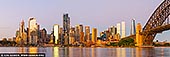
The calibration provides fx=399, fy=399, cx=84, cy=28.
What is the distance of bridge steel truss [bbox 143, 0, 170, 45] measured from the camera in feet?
333

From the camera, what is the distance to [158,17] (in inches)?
4414

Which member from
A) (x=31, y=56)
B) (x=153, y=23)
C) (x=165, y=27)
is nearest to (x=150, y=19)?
(x=153, y=23)

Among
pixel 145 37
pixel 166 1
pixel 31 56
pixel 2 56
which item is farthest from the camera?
pixel 145 37

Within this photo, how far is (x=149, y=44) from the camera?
12738 centimetres

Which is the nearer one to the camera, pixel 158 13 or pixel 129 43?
pixel 158 13

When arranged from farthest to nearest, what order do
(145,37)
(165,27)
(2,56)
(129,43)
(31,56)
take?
1. (129,43)
2. (145,37)
3. (165,27)
4. (31,56)
5. (2,56)

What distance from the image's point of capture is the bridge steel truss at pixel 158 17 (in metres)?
102

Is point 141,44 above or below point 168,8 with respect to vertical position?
below

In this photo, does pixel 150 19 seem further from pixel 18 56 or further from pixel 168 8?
pixel 18 56

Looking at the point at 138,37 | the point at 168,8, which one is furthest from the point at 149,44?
the point at 168,8

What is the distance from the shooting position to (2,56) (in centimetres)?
3881

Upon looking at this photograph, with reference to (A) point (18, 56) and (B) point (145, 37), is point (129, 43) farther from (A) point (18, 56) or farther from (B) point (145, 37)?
(A) point (18, 56)

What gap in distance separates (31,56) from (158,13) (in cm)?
7334

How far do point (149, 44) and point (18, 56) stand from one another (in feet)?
300
